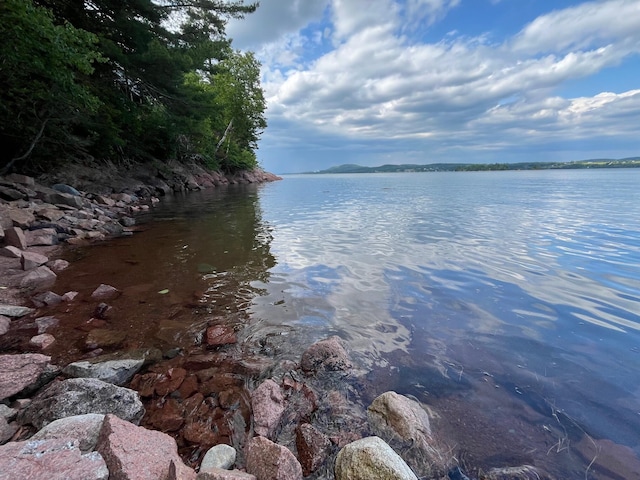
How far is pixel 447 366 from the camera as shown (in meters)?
4.00

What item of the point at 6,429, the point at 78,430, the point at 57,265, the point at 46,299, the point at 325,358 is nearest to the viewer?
the point at 78,430

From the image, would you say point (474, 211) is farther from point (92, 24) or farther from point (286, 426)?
point (92, 24)

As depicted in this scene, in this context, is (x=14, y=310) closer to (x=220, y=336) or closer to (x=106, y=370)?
(x=106, y=370)

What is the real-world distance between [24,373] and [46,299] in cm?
274

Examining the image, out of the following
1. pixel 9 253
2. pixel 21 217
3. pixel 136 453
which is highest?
Result: pixel 21 217

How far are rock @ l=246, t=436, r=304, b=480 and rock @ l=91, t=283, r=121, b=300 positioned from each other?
16.2ft

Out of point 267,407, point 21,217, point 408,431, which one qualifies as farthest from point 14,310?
point 21,217

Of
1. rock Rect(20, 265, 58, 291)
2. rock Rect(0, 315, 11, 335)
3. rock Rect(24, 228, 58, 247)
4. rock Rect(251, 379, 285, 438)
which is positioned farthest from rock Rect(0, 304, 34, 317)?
rock Rect(24, 228, 58, 247)

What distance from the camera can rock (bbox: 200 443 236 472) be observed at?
2.41 metres

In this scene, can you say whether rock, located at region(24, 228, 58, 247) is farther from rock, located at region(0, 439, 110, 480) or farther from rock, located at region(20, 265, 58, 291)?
rock, located at region(0, 439, 110, 480)

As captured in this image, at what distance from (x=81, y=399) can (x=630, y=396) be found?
5.70 m

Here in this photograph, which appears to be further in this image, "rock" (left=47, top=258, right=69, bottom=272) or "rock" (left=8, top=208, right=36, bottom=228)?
"rock" (left=8, top=208, right=36, bottom=228)

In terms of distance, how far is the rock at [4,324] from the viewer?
4.40 metres

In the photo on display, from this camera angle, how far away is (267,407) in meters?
3.06
